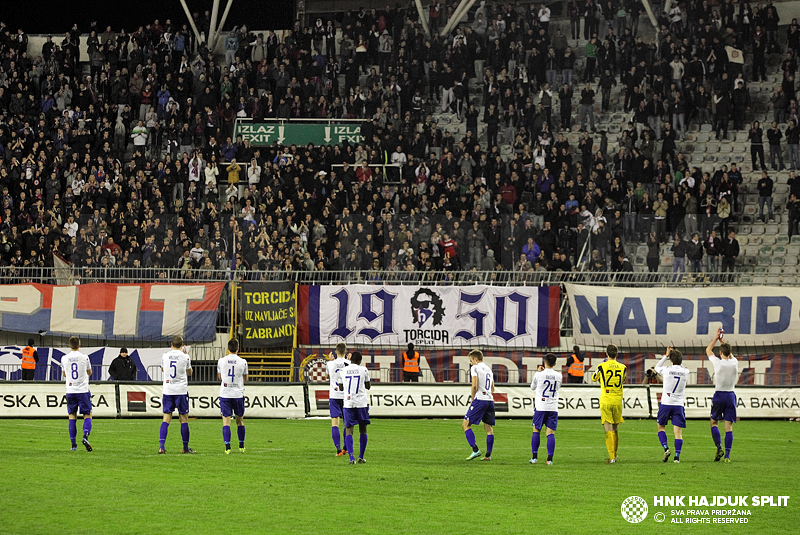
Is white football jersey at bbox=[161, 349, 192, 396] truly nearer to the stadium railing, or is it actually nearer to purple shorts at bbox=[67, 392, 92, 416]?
purple shorts at bbox=[67, 392, 92, 416]

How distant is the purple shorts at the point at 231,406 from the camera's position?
17.5 meters

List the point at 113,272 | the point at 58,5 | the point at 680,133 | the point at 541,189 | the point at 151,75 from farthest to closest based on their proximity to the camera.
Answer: the point at 58,5, the point at 151,75, the point at 680,133, the point at 541,189, the point at 113,272

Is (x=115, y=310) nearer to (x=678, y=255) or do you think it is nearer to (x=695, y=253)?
(x=678, y=255)

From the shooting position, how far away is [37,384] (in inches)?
976

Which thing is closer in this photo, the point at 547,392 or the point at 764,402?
the point at 547,392

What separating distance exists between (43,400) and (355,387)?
11.9 metres

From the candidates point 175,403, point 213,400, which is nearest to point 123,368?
point 213,400

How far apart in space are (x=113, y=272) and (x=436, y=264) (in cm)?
926

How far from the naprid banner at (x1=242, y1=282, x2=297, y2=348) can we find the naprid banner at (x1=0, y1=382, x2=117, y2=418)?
4.48 metres

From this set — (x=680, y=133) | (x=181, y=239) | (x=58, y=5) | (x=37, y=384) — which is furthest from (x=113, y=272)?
(x=58, y=5)

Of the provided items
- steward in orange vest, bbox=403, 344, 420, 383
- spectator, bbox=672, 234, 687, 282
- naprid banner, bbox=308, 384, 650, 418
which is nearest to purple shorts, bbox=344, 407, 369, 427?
naprid banner, bbox=308, 384, 650, 418

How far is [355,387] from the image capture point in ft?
53.4

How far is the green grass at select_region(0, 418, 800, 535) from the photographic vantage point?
11359 millimetres

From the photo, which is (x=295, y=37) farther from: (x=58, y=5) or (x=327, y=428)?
(x=327, y=428)
